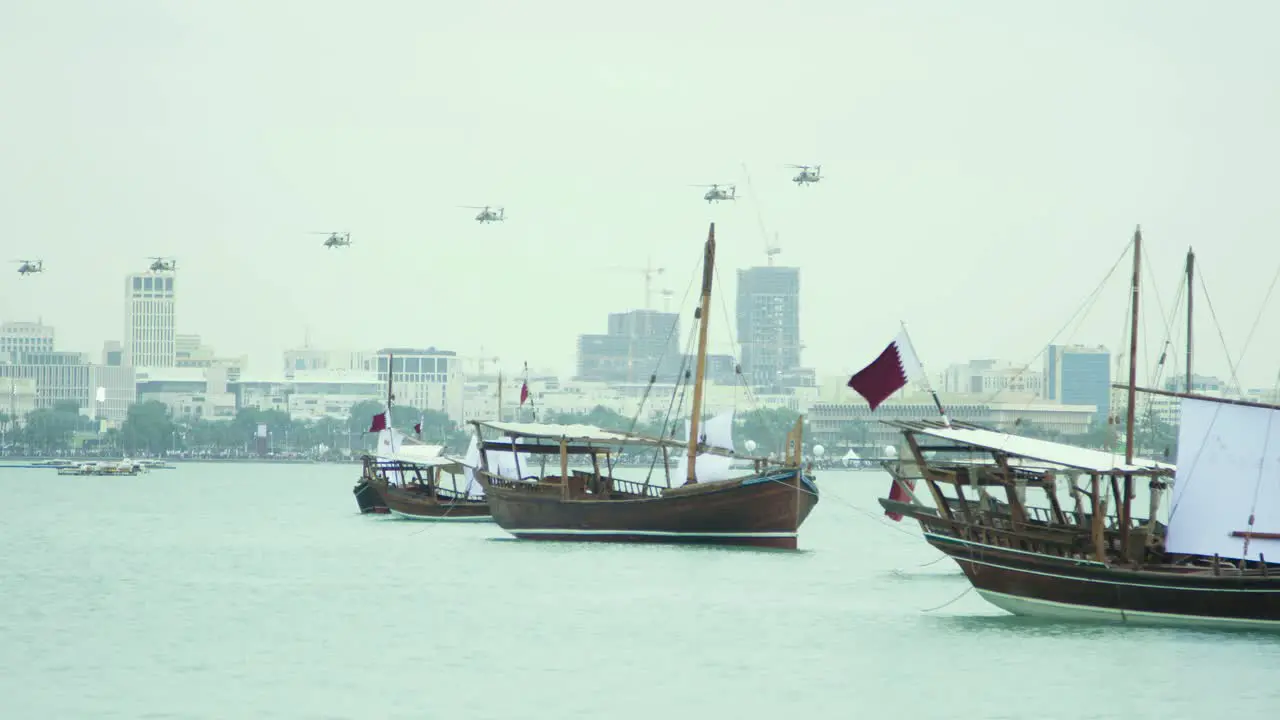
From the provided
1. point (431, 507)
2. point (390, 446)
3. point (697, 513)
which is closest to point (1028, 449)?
point (697, 513)

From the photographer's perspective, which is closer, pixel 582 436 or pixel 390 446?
pixel 582 436

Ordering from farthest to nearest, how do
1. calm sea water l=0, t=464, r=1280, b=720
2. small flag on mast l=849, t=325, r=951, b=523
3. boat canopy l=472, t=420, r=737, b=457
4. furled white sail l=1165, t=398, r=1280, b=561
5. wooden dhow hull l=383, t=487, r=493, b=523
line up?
wooden dhow hull l=383, t=487, r=493, b=523
boat canopy l=472, t=420, r=737, b=457
small flag on mast l=849, t=325, r=951, b=523
furled white sail l=1165, t=398, r=1280, b=561
calm sea water l=0, t=464, r=1280, b=720

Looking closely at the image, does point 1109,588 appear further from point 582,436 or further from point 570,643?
point 582,436

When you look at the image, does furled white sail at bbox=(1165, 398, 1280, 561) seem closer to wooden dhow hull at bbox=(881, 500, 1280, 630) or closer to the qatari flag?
wooden dhow hull at bbox=(881, 500, 1280, 630)

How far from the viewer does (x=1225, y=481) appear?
48.2 metres

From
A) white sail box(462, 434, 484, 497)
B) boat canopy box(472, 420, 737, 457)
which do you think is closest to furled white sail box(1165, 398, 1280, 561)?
boat canopy box(472, 420, 737, 457)

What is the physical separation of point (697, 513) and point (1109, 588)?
2780 centimetres

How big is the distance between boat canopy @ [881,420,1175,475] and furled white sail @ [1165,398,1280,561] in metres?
1.73

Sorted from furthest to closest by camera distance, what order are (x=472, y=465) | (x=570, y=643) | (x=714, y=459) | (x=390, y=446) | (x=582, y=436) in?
1. (x=390, y=446)
2. (x=472, y=465)
3. (x=714, y=459)
4. (x=582, y=436)
5. (x=570, y=643)

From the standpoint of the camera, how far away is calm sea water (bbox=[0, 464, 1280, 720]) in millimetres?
40719

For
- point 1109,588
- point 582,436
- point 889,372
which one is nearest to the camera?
point 1109,588

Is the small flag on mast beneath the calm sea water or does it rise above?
above

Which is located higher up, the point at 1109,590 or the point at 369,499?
the point at 1109,590

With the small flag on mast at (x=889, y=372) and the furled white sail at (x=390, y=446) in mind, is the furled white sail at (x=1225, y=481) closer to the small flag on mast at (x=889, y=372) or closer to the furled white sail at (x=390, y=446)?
the small flag on mast at (x=889, y=372)
